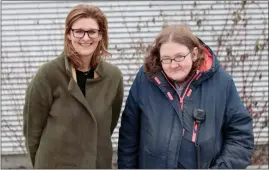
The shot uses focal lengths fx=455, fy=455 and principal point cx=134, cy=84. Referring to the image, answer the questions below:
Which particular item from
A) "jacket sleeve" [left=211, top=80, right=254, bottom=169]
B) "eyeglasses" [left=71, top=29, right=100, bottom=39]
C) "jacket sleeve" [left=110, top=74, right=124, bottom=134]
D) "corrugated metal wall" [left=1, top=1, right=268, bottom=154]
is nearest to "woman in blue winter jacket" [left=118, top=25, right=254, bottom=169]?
"jacket sleeve" [left=211, top=80, right=254, bottom=169]

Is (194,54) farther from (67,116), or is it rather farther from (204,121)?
(67,116)

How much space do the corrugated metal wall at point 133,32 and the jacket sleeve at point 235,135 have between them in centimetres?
341

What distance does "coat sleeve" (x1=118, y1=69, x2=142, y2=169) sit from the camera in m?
3.12

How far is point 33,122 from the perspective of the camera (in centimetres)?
313

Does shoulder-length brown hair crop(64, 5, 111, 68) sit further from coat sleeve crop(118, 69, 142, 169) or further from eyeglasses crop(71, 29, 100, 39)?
coat sleeve crop(118, 69, 142, 169)

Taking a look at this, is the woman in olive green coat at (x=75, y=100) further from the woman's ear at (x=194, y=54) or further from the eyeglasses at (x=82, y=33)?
the woman's ear at (x=194, y=54)

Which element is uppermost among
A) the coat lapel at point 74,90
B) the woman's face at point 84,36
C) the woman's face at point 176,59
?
the woman's face at point 84,36

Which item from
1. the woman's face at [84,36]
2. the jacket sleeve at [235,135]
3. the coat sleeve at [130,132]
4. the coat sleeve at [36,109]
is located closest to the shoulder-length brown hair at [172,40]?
the coat sleeve at [130,132]

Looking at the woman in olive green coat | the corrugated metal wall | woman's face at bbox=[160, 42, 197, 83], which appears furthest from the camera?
the corrugated metal wall

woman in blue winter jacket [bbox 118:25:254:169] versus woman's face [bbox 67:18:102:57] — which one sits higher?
woman's face [bbox 67:18:102:57]

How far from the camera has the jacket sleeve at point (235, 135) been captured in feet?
9.63

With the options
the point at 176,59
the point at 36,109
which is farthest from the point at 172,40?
the point at 36,109

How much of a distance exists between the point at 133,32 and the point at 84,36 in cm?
356

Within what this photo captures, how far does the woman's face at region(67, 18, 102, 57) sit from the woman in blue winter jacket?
1.32 ft
